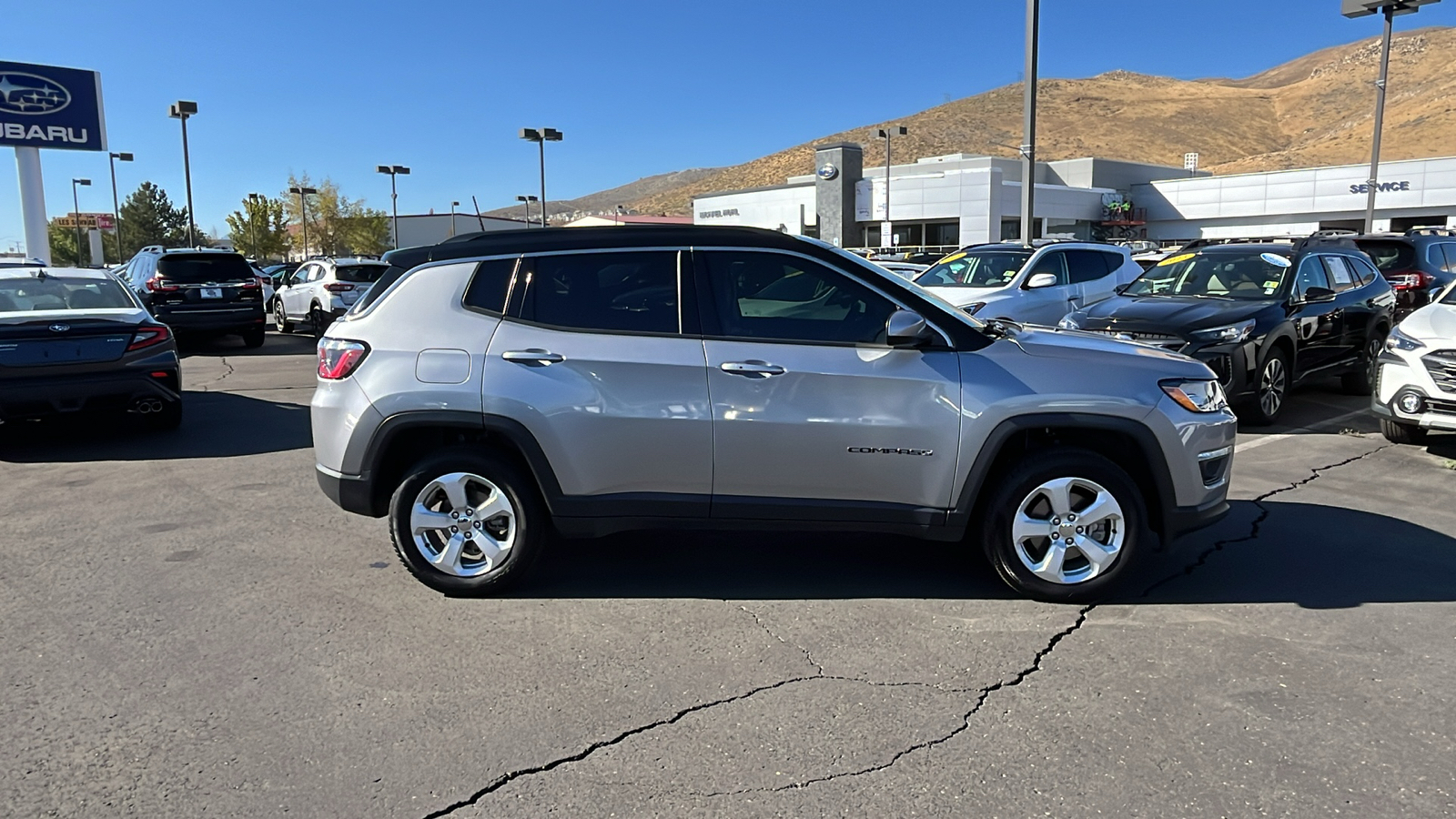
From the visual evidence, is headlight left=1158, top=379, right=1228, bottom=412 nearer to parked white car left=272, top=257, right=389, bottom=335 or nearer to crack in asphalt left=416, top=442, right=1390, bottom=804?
crack in asphalt left=416, top=442, right=1390, bottom=804

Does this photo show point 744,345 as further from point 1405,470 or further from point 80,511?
point 1405,470

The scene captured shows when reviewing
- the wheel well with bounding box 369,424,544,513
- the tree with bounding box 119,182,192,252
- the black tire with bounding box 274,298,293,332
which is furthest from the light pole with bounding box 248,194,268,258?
the wheel well with bounding box 369,424,544,513

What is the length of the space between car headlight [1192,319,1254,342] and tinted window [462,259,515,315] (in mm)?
6437

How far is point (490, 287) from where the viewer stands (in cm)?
455

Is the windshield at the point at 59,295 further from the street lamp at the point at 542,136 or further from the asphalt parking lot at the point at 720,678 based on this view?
the street lamp at the point at 542,136

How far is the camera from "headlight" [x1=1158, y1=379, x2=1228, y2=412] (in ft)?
14.4

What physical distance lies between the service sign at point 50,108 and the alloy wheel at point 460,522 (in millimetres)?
27434

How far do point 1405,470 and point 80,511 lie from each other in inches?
368

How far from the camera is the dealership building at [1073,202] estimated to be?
54.4 m

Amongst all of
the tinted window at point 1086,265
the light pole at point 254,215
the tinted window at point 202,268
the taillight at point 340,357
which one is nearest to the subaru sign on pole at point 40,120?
the tinted window at point 202,268

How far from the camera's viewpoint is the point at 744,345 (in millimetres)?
4344

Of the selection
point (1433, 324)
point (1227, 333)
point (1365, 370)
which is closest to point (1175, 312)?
point (1227, 333)

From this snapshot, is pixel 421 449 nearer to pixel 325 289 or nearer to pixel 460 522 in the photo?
pixel 460 522

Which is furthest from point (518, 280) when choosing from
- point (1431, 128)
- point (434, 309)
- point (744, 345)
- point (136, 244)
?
point (1431, 128)
